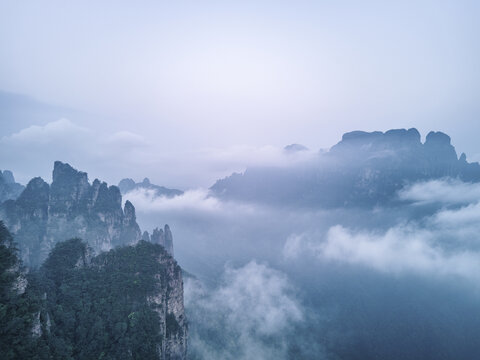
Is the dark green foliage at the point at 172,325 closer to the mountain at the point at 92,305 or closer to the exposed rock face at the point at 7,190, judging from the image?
the mountain at the point at 92,305

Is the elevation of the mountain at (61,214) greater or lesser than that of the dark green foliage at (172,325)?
greater

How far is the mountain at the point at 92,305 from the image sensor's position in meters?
28.8

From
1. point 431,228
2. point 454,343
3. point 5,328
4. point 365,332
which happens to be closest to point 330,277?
point 365,332

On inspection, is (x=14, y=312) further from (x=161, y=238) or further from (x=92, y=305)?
(x=161, y=238)

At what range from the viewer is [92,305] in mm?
44938

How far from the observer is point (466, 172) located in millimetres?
193875

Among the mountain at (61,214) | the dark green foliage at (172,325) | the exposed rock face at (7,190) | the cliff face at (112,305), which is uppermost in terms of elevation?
the exposed rock face at (7,190)

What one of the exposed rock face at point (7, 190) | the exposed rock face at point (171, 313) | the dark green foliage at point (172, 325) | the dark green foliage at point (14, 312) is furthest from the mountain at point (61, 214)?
the dark green foliage at point (14, 312)

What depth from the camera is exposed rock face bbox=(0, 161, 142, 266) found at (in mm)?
92188

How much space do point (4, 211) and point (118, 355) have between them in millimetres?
86059

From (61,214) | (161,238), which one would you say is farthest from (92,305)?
(161,238)

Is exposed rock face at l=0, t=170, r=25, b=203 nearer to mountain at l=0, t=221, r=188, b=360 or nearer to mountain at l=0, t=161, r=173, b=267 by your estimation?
mountain at l=0, t=161, r=173, b=267

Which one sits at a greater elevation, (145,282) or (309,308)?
(145,282)

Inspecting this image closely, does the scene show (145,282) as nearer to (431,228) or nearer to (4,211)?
(4,211)
